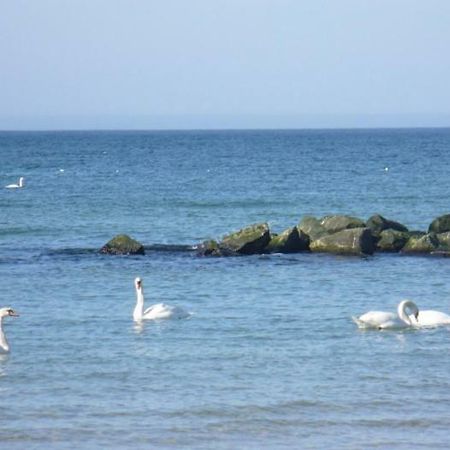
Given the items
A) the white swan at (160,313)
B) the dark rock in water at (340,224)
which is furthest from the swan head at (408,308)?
the dark rock in water at (340,224)

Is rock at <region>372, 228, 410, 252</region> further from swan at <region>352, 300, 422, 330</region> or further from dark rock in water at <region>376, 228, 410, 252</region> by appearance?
swan at <region>352, 300, 422, 330</region>

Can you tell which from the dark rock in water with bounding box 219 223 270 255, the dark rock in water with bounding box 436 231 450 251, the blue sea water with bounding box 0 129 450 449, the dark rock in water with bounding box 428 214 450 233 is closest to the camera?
the blue sea water with bounding box 0 129 450 449

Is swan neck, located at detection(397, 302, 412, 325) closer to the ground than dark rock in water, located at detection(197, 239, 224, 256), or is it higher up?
higher up

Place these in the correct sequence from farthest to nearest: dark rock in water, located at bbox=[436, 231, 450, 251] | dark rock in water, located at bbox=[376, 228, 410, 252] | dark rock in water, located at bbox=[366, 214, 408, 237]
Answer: dark rock in water, located at bbox=[366, 214, 408, 237]
dark rock in water, located at bbox=[376, 228, 410, 252]
dark rock in water, located at bbox=[436, 231, 450, 251]

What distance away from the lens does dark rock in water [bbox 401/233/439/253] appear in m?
29.7

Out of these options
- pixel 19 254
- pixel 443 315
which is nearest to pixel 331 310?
pixel 443 315

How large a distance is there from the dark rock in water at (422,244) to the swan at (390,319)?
928cm

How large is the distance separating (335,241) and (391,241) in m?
1.43

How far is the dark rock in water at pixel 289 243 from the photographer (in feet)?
99.8

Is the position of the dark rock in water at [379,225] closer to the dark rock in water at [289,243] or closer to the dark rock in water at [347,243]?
the dark rock in water at [347,243]

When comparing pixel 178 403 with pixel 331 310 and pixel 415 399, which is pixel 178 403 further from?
pixel 331 310

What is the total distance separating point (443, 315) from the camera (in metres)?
20.2

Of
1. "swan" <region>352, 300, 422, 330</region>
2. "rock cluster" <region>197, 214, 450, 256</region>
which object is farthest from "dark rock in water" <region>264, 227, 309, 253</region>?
"swan" <region>352, 300, 422, 330</region>

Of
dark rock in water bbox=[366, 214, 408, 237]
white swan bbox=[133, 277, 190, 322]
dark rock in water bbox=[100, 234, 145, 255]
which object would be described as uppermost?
dark rock in water bbox=[366, 214, 408, 237]
